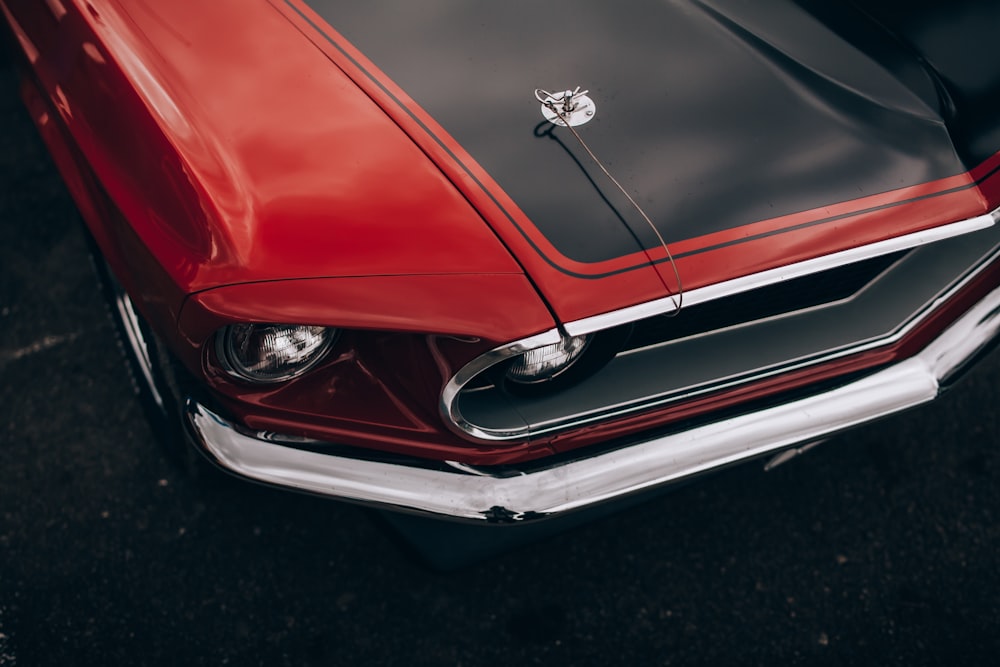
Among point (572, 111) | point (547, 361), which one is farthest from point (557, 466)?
point (572, 111)

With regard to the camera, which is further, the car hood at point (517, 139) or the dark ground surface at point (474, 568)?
the dark ground surface at point (474, 568)

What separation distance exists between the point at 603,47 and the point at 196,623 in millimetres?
1599

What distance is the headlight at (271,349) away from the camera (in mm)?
1386

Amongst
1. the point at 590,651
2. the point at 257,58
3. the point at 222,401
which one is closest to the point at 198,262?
the point at 222,401

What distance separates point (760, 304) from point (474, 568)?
964 mm

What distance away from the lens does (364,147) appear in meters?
1.47

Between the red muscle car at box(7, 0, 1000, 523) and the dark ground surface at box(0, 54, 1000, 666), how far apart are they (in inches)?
18.2

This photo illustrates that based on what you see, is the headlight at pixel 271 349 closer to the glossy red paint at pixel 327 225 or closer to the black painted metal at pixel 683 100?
the glossy red paint at pixel 327 225

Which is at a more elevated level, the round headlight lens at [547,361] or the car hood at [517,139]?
the car hood at [517,139]

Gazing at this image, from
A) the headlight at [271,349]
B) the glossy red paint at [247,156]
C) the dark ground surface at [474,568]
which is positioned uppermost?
the glossy red paint at [247,156]

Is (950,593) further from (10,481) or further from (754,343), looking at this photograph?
(10,481)

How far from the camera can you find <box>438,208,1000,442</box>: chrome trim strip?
137 cm

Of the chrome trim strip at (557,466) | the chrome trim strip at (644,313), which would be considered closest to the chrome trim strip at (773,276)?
the chrome trim strip at (644,313)

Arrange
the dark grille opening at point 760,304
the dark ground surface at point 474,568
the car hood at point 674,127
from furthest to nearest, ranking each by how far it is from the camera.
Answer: the dark ground surface at point 474,568 → the dark grille opening at point 760,304 → the car hood at point 674,127
